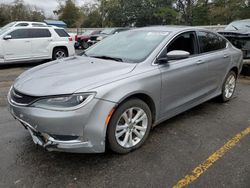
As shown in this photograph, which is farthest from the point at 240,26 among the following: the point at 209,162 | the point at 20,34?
the point at 20,34

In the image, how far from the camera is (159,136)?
351 cm

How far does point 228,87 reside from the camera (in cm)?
498

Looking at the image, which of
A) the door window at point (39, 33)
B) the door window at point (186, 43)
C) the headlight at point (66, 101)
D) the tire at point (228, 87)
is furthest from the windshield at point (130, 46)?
the door window at point (39, 33)

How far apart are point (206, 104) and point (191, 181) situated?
2656mm

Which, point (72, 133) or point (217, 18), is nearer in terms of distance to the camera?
point (72, 133)

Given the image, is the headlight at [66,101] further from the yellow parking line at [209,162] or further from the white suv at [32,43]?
the white suv at [32,43]

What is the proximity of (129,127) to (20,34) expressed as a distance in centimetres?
777

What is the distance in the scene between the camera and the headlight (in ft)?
8.01

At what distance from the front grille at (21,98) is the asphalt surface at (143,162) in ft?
2.28

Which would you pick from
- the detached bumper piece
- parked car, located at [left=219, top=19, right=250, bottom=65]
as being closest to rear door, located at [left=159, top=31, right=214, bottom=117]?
the detached bumper piece

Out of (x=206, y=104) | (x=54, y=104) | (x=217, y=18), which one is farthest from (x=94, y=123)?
(x=217, y=18)

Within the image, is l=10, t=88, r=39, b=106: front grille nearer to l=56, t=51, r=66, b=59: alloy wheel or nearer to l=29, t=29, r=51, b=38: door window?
l=29, t=29, r=51, b=38: door window

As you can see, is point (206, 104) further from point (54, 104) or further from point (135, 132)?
point (54, 104)

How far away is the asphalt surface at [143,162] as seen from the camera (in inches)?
98.9
